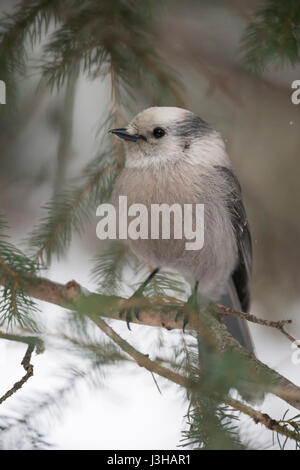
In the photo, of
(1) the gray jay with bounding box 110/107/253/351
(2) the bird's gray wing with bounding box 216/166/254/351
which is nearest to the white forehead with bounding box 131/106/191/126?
(1) the gray jay with bounding box 110/107/253/351

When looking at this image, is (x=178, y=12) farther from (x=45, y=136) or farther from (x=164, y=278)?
(x=164, y=278)

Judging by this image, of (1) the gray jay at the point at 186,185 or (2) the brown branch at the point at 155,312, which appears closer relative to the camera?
(2) the brown branch at the point at 155,312

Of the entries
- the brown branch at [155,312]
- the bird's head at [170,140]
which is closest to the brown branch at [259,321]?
the brown branch at [155,312]

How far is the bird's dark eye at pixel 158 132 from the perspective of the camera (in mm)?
1148

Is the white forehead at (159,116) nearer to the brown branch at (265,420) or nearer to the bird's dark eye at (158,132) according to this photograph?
the bird's dark eye at (158,132)

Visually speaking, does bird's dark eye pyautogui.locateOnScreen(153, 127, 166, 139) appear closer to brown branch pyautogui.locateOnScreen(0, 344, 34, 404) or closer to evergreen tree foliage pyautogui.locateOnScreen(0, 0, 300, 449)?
evergreen tree foliage pyautogui.locateOnScreen(0, 0, 300, 449)

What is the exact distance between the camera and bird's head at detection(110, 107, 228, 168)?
1.13 metres

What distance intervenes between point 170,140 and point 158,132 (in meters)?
0.03

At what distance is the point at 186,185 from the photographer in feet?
3.80

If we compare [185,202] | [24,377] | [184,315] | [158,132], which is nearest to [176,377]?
[184,315]

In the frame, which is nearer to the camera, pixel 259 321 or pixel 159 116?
pixel 259 321

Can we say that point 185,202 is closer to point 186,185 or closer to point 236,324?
point 186,185

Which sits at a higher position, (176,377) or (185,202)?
(185,202)
